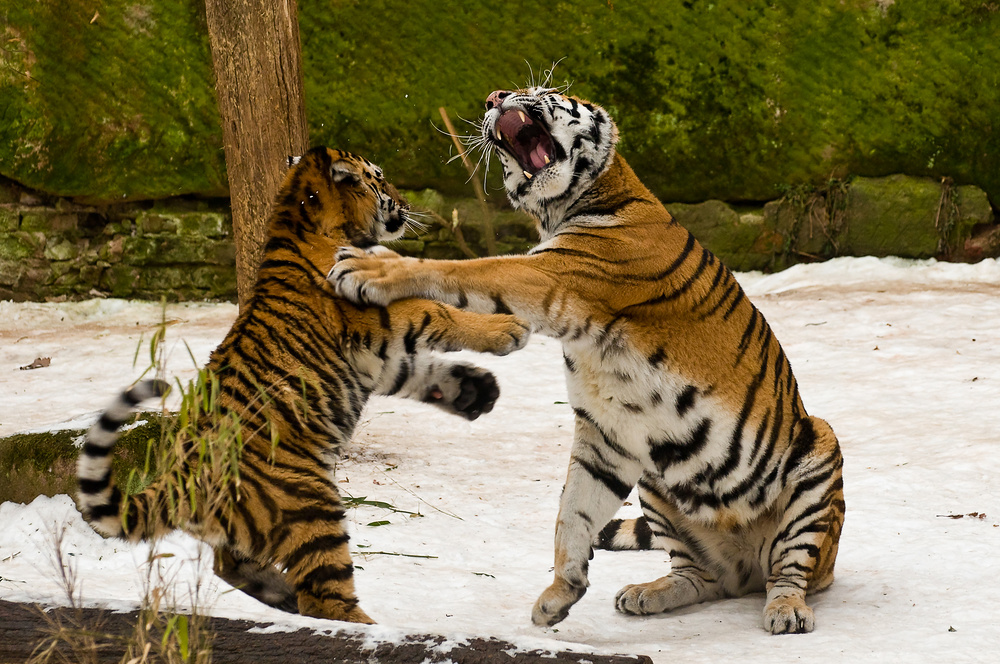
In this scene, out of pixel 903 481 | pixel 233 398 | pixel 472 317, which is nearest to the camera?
pixel 233 398

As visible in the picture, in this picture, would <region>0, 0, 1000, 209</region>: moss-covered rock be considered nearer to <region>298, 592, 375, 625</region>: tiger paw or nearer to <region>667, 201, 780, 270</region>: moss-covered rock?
<region>667, 201, 780, 270</region>: moss-covered rock

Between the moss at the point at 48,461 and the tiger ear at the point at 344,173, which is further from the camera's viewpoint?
the moss at the point at 48,461

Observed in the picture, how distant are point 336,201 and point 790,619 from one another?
1890 mm

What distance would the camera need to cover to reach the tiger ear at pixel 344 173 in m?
3.15

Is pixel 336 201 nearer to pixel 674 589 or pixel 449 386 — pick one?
pixel 449 386

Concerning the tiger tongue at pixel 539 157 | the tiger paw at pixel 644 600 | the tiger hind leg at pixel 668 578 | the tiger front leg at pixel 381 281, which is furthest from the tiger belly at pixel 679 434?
the tiger tongue at pixel 539 157

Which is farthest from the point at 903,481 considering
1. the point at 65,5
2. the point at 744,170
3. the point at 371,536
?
the point at 65,5

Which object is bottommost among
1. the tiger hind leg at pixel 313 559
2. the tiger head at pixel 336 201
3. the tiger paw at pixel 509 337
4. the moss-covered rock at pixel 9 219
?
the tiger hind leg at pixel 313 559

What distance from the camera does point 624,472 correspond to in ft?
9.97

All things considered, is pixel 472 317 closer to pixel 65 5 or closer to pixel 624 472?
pixel 624 472

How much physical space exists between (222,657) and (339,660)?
23 cm

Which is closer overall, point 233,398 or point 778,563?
point 233,398

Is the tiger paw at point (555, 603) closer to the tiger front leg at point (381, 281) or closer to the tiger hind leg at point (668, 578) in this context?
the tiger hind leg at point (668, 578)

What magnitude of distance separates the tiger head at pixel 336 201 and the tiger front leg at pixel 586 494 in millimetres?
952
